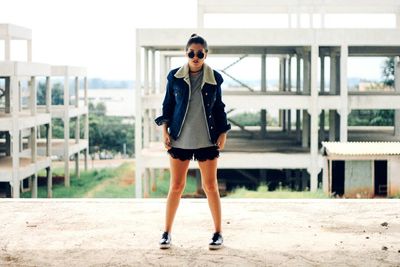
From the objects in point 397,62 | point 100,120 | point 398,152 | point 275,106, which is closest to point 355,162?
point 398,152

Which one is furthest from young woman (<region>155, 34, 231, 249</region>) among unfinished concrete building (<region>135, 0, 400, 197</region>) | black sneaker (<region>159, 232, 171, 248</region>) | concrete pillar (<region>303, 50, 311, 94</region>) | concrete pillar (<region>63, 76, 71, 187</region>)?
concrete pillar (<region>63, 76, 71, 187</region>)

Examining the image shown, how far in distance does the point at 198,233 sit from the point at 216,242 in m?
0.51

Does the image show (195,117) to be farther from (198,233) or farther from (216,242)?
(198,233)

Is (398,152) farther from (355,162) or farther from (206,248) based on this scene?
(206,248)

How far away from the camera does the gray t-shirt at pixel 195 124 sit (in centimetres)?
426

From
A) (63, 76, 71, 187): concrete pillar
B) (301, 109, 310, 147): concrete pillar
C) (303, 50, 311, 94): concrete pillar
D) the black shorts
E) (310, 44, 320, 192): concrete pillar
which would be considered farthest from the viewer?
(63, 76, 71, 187): concrete pillar

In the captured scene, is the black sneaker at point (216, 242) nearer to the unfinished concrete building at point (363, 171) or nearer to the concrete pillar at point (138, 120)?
the unfinished concrete building at point (363, 171)

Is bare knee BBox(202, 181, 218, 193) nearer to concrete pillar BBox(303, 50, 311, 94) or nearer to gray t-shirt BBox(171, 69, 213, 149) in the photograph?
gray t-shirt BBox(171, 69, 213, 149)

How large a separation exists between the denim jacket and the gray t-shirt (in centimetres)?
2

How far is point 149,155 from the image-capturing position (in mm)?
22188

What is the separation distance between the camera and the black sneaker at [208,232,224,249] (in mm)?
4375

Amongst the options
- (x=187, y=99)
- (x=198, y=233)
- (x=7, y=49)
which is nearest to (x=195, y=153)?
(x=187, y=99)

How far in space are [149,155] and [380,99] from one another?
8048 millimetres

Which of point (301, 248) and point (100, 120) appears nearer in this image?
point (301, 248)
